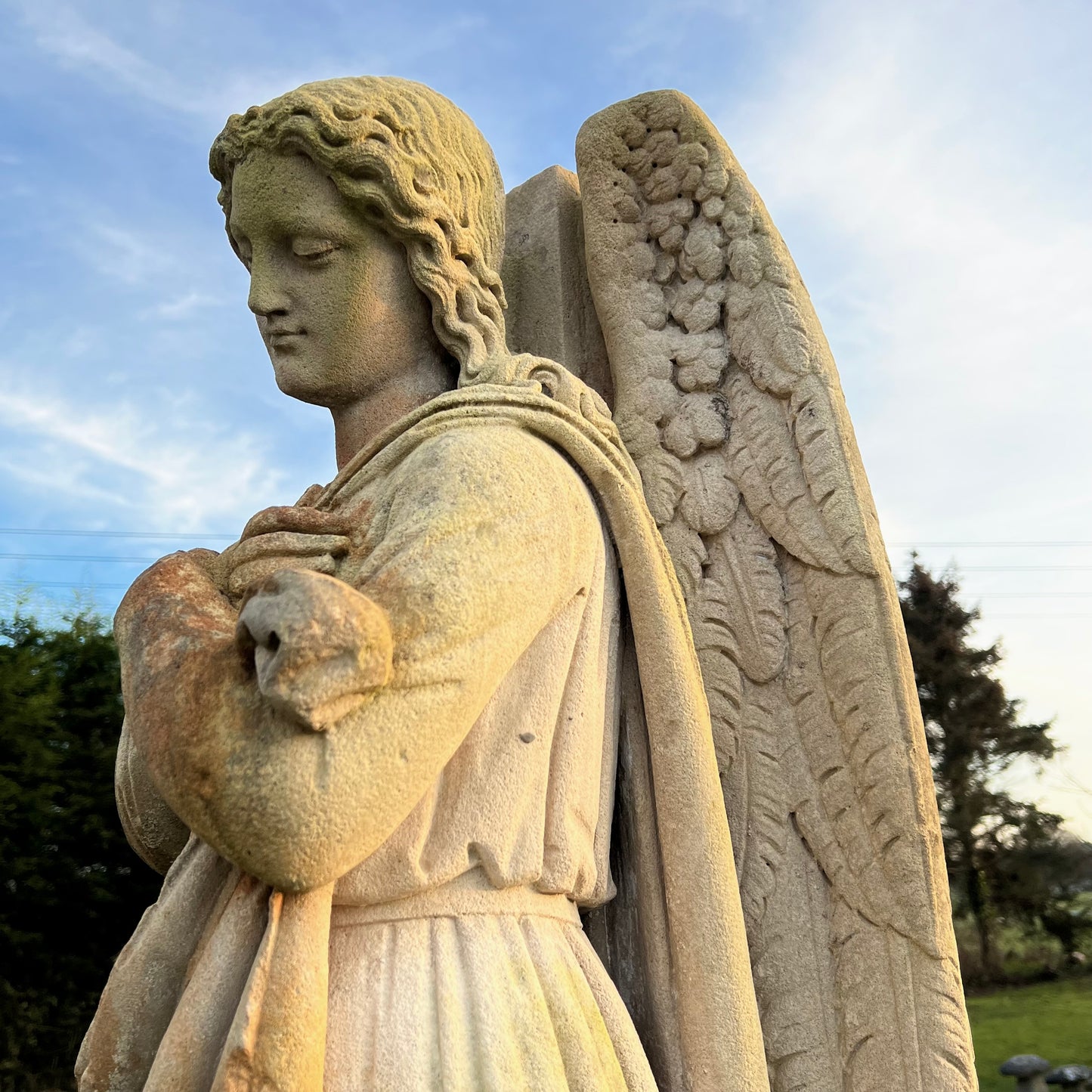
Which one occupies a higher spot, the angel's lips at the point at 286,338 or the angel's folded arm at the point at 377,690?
the angel's lips at the point at 286,338

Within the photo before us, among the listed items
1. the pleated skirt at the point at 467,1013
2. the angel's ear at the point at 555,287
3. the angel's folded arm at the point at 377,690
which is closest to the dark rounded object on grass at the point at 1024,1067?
the angel's ear at the point at 555,287

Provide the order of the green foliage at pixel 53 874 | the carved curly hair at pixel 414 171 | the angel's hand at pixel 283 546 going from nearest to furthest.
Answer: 1. the angel's hand at pixel 283 546
2. the carved curly hair at pixel 414 171
3. the green foliage at pixel 53 874

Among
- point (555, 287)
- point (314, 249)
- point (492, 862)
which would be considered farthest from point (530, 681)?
point (555, 287)

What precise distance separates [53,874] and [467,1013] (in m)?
11.1

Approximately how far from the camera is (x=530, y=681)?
2.27 metres

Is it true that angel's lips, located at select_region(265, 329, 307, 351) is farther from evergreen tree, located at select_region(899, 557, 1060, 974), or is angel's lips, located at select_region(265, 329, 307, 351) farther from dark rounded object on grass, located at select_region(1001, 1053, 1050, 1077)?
evergreen tree, located at select_region(899, 557, 1060, 974)

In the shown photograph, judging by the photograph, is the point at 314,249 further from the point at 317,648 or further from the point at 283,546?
the point at 317,648

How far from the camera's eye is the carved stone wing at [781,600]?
108 inches

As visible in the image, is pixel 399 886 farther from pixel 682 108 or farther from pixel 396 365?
pixel 682 108

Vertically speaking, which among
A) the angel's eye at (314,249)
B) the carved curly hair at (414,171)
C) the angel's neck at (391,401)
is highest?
the carved curly hair at (414,171)

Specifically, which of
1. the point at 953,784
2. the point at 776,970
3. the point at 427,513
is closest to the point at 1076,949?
the point at 953,784

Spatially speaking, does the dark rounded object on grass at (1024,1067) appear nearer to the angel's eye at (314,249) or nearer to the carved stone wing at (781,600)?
the carved stone wing at (781,600)

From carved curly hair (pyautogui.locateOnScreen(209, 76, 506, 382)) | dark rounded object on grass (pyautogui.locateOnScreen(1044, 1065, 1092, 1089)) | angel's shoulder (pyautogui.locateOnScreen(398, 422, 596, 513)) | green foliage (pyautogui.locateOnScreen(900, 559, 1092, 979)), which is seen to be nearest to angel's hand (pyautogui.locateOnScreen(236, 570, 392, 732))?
angel's shoulder (pyautogui.locateOnScreen(398, 422, 596, 513))

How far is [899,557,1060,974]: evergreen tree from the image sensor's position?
2041 cm
